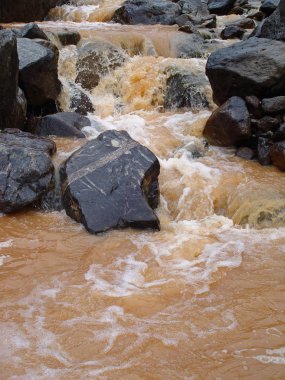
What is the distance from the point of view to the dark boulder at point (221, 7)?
55.8 feet

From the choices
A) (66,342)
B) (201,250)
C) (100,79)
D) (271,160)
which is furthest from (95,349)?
(100,79)

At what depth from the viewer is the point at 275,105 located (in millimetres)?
7762

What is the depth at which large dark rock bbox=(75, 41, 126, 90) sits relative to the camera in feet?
33.8

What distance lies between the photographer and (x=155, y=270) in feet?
15.2

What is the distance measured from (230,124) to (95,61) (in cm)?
443

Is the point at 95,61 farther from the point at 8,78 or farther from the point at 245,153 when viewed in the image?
the point at 245,153

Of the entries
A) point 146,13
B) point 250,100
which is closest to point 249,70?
point 250,100

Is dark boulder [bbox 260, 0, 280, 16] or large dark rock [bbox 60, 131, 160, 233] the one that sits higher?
dark boulder [bbox 260, 0, 280, 16]

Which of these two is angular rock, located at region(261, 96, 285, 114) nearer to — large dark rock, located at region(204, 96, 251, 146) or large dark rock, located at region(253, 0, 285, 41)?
large dark rock, located at region(204, 96, 251, 146)

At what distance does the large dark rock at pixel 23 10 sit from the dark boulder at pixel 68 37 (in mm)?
3554

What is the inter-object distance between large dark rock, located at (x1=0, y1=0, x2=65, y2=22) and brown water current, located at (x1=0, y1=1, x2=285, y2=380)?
8242mm

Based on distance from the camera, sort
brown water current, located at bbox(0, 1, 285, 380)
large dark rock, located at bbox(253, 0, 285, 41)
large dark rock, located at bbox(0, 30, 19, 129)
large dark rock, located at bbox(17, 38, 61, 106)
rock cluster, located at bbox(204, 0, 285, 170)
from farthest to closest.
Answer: large dark rock, located at bbox(253, 0, 285, 41)
large dark rock, located at bbox(17, 38, 61, 106)
rock cluster, located at bbox(204, 0, 285, 170)
large dark rock, located at bbox(0, 30, 19, 129)
brown water current, located at bbox(0, 1, 285, 380)

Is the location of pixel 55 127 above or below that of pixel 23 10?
below

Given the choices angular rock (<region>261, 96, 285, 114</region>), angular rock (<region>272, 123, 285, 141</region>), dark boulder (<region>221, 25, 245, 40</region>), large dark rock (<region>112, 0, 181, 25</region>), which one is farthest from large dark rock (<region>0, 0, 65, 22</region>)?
angular rock (<region>272, 123, 285, 141</region>)
